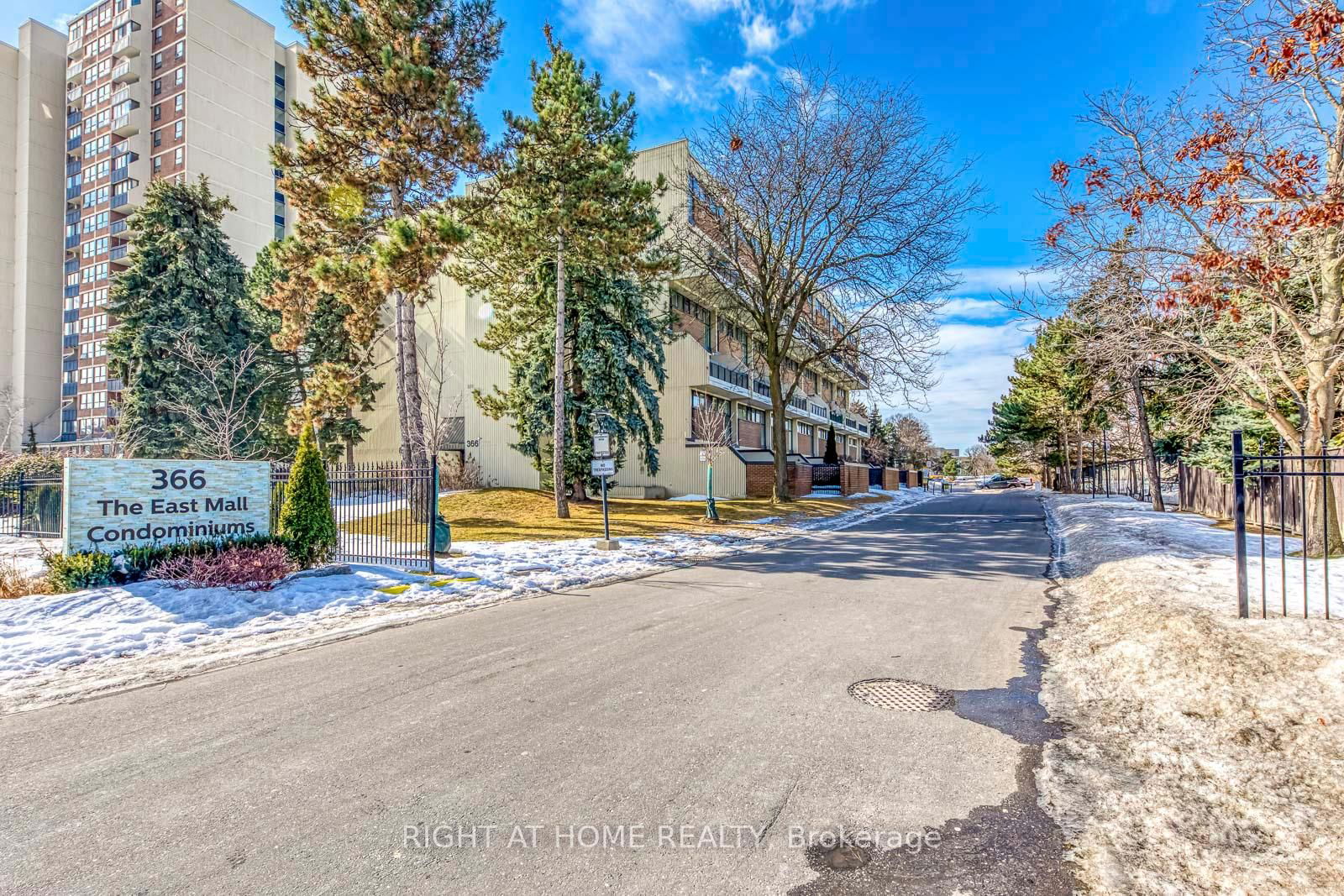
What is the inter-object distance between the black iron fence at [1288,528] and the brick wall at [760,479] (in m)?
17.0

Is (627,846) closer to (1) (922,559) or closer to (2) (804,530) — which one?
(1) (922,559)

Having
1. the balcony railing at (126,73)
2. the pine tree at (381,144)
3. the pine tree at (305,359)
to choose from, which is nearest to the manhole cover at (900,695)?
the pine tree at (381,144)

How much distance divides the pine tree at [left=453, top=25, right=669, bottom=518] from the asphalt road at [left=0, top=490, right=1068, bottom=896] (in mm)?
14216

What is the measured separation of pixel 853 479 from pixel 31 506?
36.7 m

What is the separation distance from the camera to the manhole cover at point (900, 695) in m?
4.62

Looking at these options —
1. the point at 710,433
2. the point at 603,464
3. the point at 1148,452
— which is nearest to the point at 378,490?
the point at 603,464

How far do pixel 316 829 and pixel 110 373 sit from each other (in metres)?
35.3

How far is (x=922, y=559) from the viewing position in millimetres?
12328

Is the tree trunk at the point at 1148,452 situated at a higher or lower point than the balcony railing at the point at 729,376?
lower

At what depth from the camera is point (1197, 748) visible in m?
3.77

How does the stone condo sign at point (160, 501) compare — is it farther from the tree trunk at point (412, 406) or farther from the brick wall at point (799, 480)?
the brick wall at point (799, 480)

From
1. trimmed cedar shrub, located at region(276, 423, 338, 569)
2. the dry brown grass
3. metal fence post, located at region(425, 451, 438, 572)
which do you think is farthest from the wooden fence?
the dry brown grass

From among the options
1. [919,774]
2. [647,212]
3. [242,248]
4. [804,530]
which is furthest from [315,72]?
[242,248]

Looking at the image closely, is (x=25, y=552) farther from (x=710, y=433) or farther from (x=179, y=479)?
(x=710, y=433)
